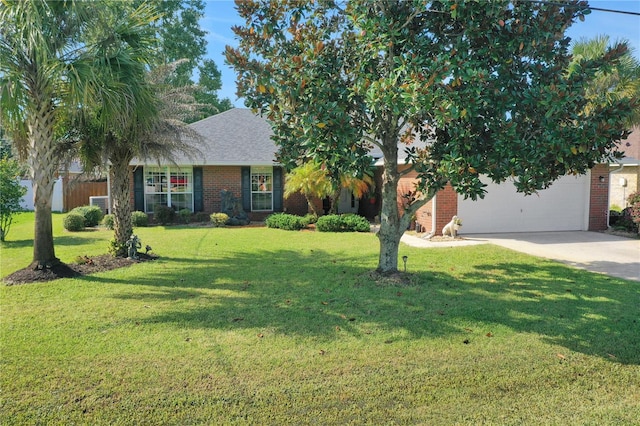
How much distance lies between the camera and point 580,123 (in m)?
6.21

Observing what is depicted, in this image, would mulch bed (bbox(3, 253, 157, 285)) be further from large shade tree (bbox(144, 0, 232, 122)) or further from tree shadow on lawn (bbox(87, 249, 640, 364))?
large shade tree (bbox(144, 0, 232, 122))

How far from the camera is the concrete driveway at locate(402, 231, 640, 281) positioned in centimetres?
959

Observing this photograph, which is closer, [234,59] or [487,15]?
[487,15]

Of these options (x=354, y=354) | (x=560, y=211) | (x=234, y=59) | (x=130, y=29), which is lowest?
(x=354, y=354)

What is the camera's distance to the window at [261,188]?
61.6ft

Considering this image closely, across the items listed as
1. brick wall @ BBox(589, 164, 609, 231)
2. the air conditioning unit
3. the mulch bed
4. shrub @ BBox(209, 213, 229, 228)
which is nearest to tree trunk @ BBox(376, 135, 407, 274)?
the mulch bed

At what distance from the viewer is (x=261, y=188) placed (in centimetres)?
1891

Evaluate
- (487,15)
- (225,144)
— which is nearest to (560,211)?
(487,15)

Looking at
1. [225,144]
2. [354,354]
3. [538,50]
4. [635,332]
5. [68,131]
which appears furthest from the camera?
[225,144]

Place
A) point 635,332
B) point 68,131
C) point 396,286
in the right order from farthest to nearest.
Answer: point 68,131 < point 396,286 < point 635,332

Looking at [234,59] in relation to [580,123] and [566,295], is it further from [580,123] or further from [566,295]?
[566,295]

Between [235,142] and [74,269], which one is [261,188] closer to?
[235,142]

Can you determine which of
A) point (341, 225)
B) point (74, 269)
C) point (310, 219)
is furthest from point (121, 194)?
point (310, 219)

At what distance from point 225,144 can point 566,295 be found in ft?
48.4
